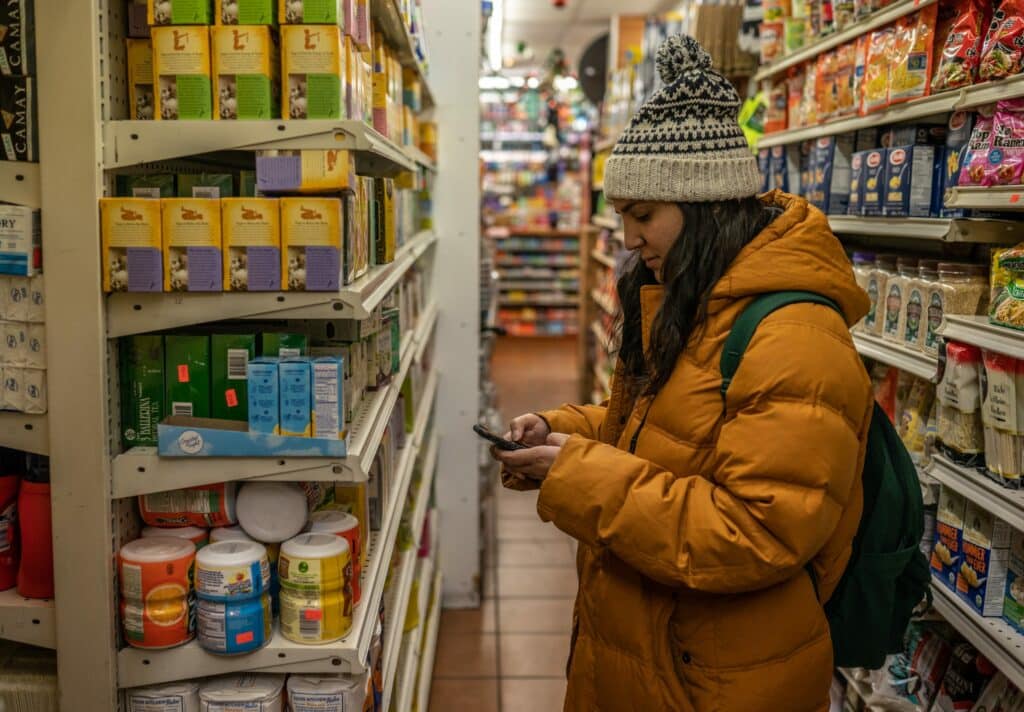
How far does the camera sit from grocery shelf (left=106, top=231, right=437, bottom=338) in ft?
6.03

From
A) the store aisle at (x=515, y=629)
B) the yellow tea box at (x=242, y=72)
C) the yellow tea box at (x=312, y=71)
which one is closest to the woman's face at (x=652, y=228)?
the yellow tea box at (x=312, y=71)

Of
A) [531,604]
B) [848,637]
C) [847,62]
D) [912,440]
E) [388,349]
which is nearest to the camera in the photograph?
[848,637]

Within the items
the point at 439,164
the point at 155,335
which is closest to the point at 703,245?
the point at 155,335

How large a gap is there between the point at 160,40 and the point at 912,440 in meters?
2.22

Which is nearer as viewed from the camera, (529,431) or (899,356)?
(529,431)

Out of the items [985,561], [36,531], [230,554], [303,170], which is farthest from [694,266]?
[36,531]

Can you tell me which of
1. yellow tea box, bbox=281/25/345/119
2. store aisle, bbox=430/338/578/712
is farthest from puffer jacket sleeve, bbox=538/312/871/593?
store aisle, bbox=430/338/578/712

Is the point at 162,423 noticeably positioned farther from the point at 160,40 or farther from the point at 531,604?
the point at 531,604

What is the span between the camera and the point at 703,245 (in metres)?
1.66

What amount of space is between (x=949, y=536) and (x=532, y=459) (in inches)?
52.5

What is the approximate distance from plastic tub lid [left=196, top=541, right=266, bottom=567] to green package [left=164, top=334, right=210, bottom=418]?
10.4 inches

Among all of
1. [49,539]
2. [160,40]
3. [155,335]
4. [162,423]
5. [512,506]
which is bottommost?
[512,506]

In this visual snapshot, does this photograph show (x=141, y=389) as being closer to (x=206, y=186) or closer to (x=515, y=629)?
(x=206, y=186)

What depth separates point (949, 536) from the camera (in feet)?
8.17
